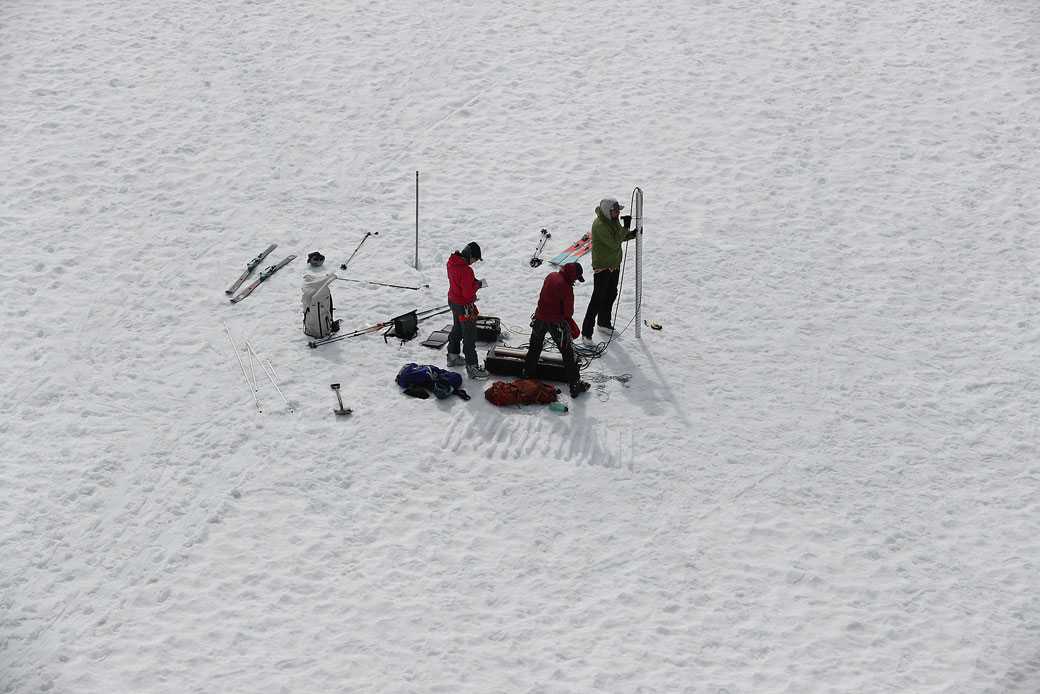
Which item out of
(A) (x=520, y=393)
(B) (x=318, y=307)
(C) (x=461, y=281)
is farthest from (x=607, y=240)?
(B) (x=318, y=307)

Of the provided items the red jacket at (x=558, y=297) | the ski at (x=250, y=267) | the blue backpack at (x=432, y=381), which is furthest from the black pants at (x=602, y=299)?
Answer: the ski at (x=250, y=267)

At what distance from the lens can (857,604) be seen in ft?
33.3

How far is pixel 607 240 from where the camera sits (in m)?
13.5

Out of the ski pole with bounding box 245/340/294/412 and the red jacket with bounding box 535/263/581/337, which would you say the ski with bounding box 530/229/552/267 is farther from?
the ski pole with bounding box 245/340/294/412

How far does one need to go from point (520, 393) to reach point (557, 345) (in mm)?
774

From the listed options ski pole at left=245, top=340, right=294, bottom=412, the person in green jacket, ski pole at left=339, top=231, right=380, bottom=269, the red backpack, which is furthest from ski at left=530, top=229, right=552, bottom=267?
ski pole at left=245, top=340, right=294, bottom=412

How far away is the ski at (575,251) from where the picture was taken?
51.8 ft

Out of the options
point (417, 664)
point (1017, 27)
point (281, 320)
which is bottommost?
point (417, 664)

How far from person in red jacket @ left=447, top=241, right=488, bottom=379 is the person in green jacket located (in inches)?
68.7

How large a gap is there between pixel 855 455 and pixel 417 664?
5.86 m

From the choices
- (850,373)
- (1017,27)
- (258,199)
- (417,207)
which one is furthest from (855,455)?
(1017,27)

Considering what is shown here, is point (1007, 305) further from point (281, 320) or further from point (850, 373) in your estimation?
point (281, 320)

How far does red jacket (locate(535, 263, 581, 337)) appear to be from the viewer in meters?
12.4

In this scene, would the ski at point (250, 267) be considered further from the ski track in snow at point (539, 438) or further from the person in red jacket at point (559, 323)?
the person in red jacket at point (559, 323)
